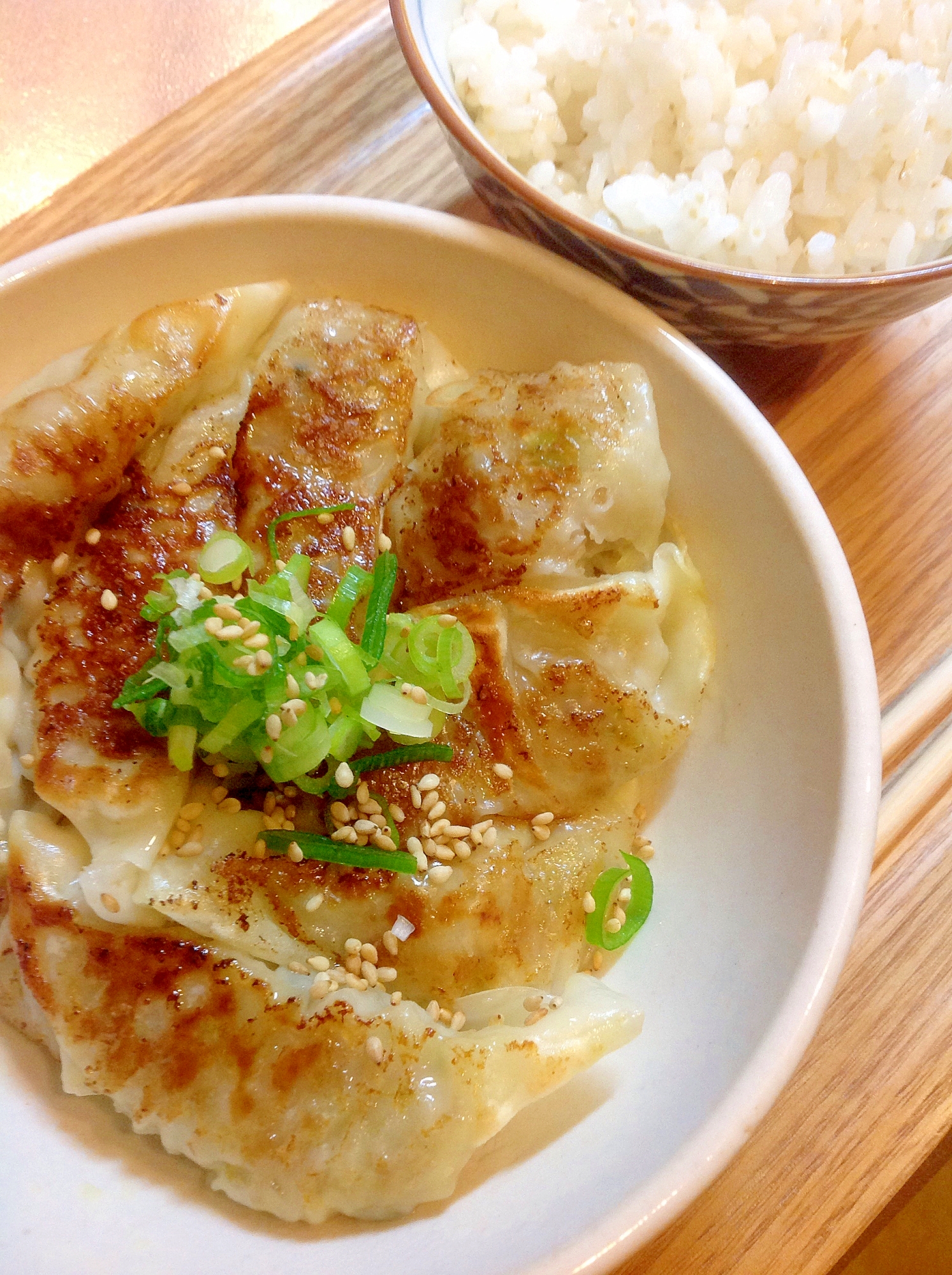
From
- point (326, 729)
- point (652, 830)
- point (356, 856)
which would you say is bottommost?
point (652, 830)

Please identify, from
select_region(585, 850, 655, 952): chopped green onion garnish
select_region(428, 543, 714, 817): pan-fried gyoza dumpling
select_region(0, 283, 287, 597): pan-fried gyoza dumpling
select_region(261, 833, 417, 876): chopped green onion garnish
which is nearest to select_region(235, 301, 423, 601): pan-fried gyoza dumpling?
select_region(0, 283, 287, 597): pan-fried gyoza dumpling

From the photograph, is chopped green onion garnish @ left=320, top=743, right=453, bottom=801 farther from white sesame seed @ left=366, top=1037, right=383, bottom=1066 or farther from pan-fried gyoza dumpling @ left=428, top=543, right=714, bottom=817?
white sesame seed @ left=366, top=1037, right=383, bottom=1066

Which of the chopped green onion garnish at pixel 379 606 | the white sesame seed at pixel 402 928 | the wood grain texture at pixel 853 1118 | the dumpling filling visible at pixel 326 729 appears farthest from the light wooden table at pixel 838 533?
the chopped green onion garnish at pixel 379 606

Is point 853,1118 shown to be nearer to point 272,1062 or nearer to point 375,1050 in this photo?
point 375,1050

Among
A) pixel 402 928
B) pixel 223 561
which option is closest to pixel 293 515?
pixel 223 561

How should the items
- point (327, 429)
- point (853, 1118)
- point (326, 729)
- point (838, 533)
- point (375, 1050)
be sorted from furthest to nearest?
point (838, 533)
point (327, 429)
point (853, 1118)
point (326, 729)
point (375, 1050)

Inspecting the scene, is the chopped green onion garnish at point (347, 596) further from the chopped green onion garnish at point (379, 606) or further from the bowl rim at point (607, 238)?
the bowl rim at point (607, 238)
